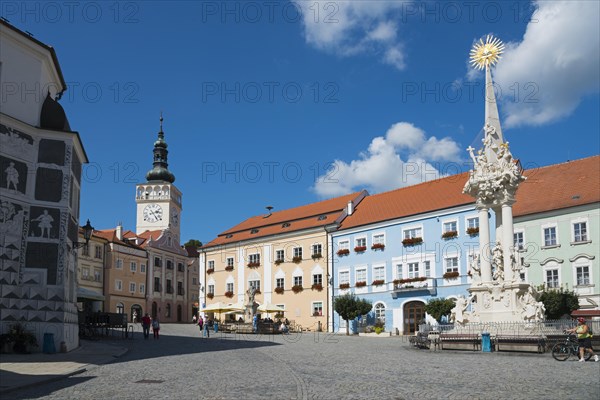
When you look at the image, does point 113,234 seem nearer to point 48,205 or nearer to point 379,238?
point 379,238

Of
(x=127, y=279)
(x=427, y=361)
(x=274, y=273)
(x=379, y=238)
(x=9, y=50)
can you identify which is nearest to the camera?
(x=427, y=361)

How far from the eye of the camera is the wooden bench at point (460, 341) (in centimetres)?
2284

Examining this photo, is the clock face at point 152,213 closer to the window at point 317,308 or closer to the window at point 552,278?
the window at point 317,308

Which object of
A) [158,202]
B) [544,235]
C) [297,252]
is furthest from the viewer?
[158,202]

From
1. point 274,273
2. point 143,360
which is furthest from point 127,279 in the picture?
point 143,360

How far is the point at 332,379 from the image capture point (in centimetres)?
1419

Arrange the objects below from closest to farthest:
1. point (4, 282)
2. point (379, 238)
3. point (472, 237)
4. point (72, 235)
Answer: point (4, 282), point (72, 235), point (472, 237), point (379, 238)

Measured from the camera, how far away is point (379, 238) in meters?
50.3

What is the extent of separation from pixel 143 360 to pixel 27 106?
10064 millimetres

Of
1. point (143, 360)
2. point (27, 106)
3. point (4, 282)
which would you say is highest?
point (27, 106)

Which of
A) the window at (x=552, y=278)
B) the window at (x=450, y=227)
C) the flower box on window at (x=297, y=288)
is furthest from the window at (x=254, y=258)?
the window at (x=552, y=278)

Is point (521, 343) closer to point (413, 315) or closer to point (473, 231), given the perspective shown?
point (473, 231)

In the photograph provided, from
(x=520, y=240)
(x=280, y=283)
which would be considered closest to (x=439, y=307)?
(x=520, y=240)

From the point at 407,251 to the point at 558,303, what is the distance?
51.0 ft
